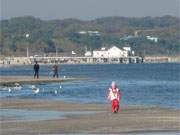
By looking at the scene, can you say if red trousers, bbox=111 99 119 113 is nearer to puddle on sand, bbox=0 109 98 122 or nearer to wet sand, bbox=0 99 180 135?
wet sand, bbox=0 99 180 135

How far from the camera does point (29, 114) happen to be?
3494 cm

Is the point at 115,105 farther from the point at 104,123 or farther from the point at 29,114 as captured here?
the point at 104,123

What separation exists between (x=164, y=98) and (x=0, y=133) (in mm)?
27336

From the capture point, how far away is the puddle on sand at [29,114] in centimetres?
3244

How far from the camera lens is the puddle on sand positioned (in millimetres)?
32438

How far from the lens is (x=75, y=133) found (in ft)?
86.6

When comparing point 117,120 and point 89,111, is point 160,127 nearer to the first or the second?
point 117,120

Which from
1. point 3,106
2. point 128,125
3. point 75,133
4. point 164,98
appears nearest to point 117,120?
point 128,125

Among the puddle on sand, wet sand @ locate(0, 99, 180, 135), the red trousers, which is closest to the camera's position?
wet sand @ locate(0, 99, 180, 135)

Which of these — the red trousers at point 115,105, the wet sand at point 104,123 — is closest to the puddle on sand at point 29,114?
the wet sand at point 104,123

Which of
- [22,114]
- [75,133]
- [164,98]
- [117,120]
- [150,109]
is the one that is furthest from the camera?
[164,98]

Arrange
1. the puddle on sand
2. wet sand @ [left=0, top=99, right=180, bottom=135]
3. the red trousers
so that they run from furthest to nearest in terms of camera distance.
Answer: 1. the red trousers
2. the puddle on sand
3. wet sand @ [left=0, top=99, right=180, bottom=135]

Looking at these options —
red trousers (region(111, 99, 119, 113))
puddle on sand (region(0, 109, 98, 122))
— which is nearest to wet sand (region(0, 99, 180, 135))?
red trousers (region(111, 99, 119, 113))

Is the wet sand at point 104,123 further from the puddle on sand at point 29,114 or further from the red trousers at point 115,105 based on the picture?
the puddle on sand at point 29,114
